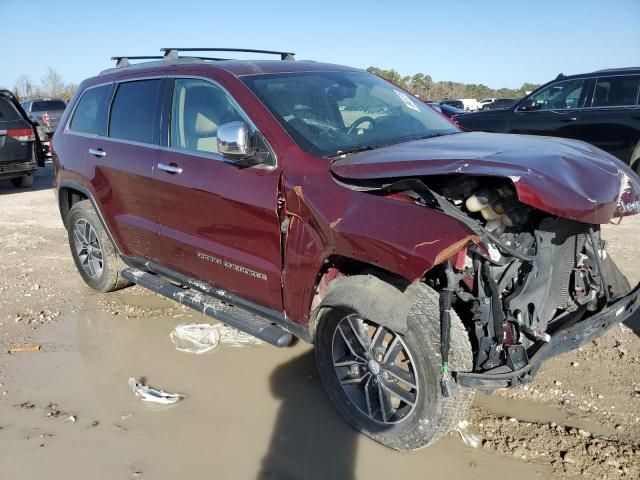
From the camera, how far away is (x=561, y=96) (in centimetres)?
802

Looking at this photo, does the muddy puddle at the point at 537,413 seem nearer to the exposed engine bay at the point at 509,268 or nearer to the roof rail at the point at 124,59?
the exposed engine bay at the point at 509,268

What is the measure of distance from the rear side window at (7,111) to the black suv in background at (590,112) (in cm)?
848

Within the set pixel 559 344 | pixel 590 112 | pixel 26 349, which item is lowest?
pixel 26 349

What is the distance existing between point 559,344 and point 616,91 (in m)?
6.20

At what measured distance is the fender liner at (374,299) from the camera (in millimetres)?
2568

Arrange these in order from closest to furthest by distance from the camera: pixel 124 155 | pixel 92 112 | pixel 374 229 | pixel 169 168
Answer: pixel 374 229 → pixel 169 168 → pixel 124 155 → pixel 92 112

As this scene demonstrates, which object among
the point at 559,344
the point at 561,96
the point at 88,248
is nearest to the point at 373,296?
the point at 559,344

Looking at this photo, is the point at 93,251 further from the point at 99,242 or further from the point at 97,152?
the point at 97,152

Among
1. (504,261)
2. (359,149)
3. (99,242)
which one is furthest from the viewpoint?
(99,242)

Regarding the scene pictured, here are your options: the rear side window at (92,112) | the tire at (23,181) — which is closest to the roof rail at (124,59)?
the rear side window at (92,112)

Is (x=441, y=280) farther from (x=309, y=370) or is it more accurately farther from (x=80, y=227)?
(x=80, y=227)

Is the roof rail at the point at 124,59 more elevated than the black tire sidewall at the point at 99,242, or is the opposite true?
the roof rail at the point at 124,59

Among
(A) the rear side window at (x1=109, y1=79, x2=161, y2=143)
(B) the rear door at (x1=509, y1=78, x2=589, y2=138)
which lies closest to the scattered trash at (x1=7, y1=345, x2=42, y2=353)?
(A) the rear side window at (x1=109, y1=79, x2=161, y2=143)

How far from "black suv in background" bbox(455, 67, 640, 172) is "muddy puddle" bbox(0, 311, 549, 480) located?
5442mm
